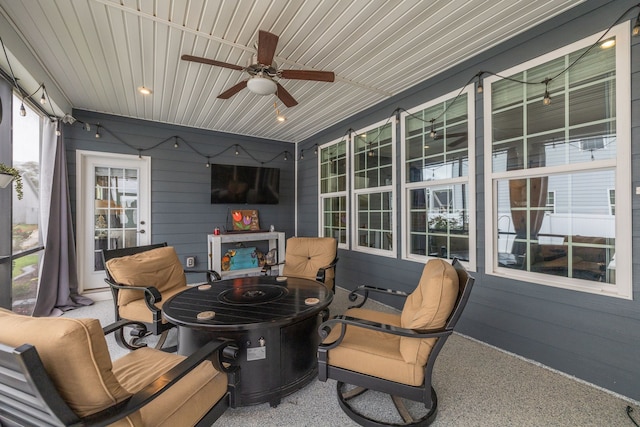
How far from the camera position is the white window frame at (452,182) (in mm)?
2791

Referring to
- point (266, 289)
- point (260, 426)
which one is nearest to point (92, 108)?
point (266, 289)

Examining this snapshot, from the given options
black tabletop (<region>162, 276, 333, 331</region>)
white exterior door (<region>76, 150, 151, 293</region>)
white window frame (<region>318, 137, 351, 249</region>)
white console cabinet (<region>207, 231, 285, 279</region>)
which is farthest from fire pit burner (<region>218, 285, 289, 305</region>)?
white exterior door (<region>76, 150, 151, 293</region>)

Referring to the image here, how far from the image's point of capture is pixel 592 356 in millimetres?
2051

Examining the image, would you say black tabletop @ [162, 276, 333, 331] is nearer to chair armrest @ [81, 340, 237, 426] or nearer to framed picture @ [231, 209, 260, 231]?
chair armrest @ [81, 340, 237, 426]

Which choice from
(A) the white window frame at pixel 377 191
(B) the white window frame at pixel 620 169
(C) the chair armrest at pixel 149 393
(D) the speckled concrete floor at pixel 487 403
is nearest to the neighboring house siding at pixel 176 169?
(A) the white window frame at pixel 377 191

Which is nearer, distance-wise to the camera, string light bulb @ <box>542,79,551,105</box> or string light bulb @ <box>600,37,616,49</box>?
string light bulb @ <box>600,37,616,49</box>

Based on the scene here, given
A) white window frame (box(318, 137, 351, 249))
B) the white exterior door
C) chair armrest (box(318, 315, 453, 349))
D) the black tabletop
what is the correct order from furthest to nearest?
white window frame (box(318, 137, 351, 249)), the white exterior door, the black tabletop, chair armrest (box(318, 315, 453, 349))

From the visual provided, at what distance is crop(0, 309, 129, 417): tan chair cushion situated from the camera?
0.83 meters

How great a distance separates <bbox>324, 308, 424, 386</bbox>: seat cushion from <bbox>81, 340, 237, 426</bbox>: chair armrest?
2.35 ft

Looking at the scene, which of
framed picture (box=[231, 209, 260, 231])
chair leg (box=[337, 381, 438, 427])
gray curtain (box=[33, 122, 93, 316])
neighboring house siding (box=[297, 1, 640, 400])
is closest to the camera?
chair leg (box=[337, 381, 438, 427])

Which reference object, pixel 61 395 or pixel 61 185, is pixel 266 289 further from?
pixel 61 185

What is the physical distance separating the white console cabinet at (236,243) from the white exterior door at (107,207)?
108 cm

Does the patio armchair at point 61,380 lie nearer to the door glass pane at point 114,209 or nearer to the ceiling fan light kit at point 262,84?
the ceiling fan light kit at point 262,84

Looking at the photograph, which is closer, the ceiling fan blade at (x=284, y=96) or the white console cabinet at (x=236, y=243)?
the ceiling fan blade at (x=284, y=96)
